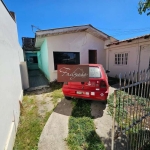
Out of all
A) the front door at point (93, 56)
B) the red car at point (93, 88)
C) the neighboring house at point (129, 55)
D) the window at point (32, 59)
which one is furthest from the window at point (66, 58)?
the window at point (32, 59)

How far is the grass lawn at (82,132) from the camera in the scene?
262cm

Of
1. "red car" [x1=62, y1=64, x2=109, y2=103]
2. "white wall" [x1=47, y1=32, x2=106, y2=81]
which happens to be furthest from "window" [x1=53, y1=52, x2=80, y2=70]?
"red car" [x1=62, y1=64, x2=109, y2=103]

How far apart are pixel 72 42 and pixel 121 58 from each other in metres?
4.34

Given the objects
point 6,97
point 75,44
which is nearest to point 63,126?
point 6,97

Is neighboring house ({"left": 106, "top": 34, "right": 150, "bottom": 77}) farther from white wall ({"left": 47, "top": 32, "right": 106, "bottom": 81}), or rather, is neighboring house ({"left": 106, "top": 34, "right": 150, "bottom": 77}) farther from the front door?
the front door

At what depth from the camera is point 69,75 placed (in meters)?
3.33

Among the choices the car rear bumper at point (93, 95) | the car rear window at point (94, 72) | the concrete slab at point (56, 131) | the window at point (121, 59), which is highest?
the window at point (121, 59)

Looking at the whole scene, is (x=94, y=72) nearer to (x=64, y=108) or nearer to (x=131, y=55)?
(x=64, y=108)

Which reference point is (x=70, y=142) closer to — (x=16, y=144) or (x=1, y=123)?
(x=16, y=144)

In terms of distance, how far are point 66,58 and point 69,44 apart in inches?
43.6

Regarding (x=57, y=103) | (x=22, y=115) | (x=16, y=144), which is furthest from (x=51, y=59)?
(x=16, y=144)

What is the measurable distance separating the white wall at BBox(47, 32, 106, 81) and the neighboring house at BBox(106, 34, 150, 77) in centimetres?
101

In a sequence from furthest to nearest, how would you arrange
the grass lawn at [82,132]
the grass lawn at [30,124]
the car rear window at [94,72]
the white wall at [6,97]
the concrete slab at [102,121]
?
1. the car rear window at [94,72]
2. the concrete slab at [102,121]
3. the grass lawn at [30,124]
4. the grass lawn at [82,132]
5. the white wall at [6,97]

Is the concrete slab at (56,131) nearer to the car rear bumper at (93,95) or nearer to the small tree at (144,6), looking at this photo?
the car rear bumper at (93,95)
